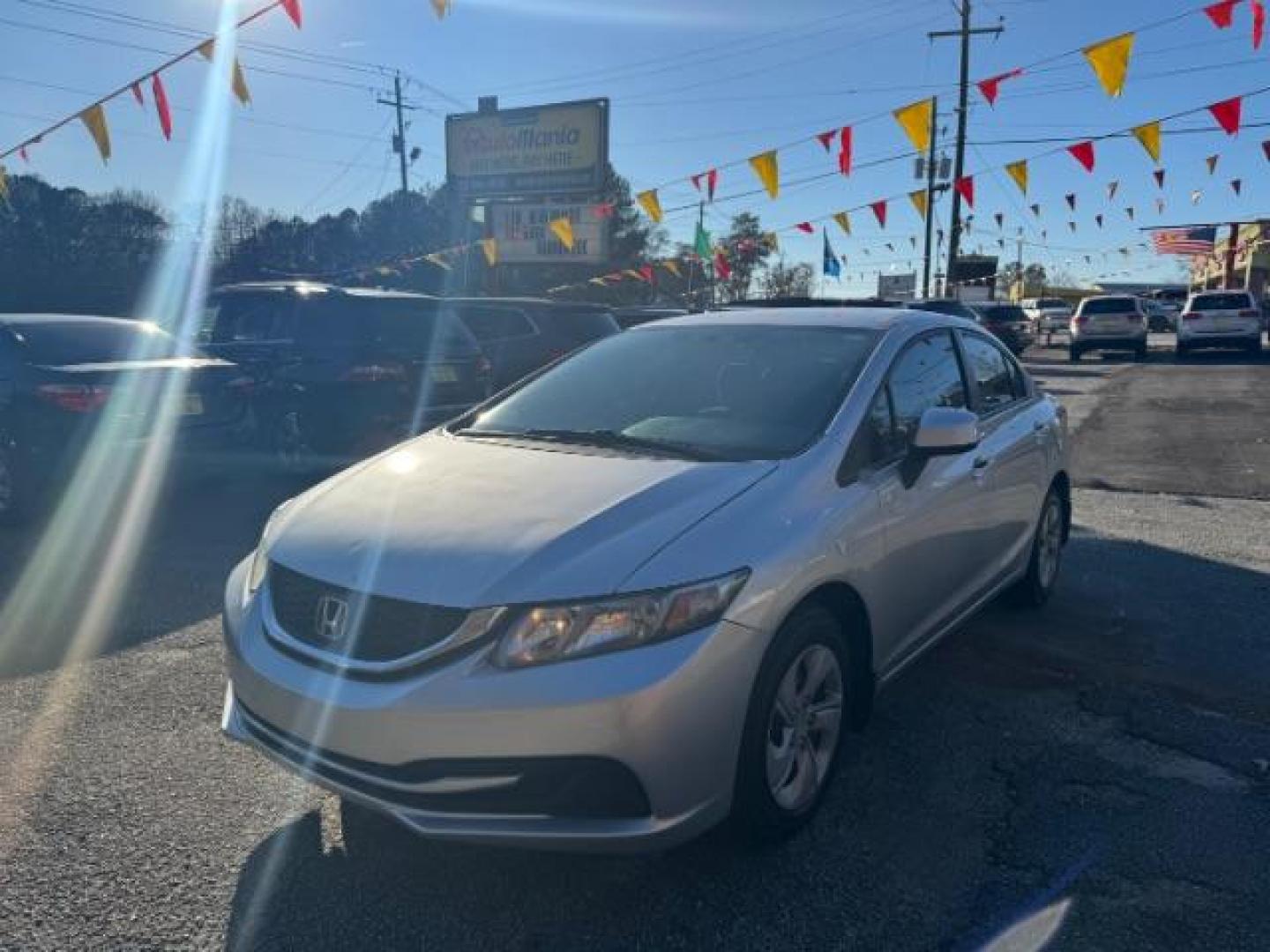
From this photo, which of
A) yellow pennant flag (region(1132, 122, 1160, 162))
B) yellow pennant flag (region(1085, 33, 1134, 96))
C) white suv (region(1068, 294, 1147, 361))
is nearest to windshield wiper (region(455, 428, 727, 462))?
yellow pennant flag (region(1085, 33, 1134, 96))

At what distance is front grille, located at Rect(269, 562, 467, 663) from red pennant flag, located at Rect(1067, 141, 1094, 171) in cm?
1281

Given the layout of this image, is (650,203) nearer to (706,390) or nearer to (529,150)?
(529,150)

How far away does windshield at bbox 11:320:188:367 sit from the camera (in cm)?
704

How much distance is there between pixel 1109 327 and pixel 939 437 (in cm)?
2675

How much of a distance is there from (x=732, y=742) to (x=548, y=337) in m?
8.12

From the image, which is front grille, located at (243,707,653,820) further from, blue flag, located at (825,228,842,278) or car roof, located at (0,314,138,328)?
blue flag, located at (825,228,842,278)

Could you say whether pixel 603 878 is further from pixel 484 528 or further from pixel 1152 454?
pixel 1152 454

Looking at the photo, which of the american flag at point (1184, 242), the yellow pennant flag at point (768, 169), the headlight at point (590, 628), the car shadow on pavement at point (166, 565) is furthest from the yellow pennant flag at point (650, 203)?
the american flag at point (1184, 242)

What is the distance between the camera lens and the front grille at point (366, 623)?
245 centimetres

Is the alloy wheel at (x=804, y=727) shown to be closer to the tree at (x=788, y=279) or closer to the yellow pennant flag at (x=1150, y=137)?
the yellow pennant flag at (x=1150, y=137)

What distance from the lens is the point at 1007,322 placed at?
2953 centimetres

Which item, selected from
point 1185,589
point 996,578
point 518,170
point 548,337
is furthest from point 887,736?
point 518,170

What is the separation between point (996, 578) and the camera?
4.44 metres

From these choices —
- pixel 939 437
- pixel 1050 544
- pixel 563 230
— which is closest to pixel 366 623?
pixel 939 437
